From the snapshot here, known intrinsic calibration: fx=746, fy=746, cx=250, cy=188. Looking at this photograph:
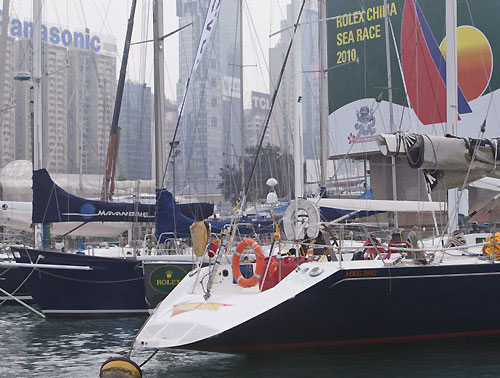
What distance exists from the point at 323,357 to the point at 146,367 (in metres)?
2.65

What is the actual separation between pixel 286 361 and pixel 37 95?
11393 millimetres

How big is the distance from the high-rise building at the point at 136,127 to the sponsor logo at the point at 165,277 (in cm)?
284

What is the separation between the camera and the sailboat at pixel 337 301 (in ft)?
34.0

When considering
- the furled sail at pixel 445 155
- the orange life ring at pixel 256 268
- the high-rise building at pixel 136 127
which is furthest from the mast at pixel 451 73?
the high-rise building at pixel 136 127

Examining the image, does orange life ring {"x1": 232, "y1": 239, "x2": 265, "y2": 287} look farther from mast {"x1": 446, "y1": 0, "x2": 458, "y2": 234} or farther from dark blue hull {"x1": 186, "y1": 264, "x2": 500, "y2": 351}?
mast {"x1": 446, "y1": 0, "x2": 458, "y2": 234}

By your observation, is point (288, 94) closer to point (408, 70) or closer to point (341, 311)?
point (408, 70)

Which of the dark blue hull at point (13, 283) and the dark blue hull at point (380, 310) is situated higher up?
the dark blue hull at point (380, 310)

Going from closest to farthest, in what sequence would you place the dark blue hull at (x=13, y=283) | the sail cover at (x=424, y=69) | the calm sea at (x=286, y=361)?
the calm sea at (x=286, y=361) → the dark blue hull at (x=13, y=283) → the sail cover at (x=424, y=69)

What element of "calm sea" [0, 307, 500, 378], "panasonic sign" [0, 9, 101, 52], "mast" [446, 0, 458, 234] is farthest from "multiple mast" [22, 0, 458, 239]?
"panasonic sign" [0, 9, 101, 52]

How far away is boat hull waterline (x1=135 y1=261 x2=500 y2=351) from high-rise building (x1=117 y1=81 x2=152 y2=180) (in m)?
8.43

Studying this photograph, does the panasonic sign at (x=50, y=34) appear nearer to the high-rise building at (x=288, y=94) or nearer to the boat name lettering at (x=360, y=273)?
the high-rise building at (x=288, y=94)

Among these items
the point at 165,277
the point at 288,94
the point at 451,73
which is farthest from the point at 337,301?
the point at 288,94

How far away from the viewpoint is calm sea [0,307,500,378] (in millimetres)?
10453

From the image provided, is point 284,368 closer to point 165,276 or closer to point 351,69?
point 165,276
